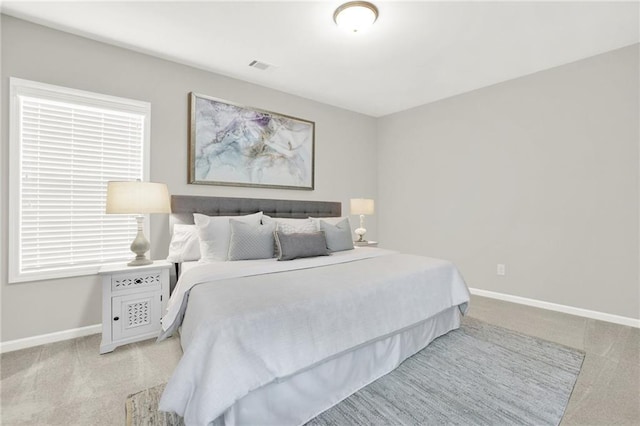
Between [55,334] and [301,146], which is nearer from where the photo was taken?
[55,334]

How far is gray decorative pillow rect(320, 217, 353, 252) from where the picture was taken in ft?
10.4

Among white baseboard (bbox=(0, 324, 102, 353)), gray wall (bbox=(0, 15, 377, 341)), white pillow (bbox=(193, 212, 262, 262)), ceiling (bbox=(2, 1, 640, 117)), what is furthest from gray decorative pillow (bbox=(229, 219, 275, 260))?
ceiling (bbox=(2, 1, 640, 117))

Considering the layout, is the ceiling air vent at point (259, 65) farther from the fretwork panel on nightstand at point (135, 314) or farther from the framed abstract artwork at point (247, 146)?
the fretwork panel on nightstand at point (135, 314)

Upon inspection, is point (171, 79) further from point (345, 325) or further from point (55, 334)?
point (345, 325)

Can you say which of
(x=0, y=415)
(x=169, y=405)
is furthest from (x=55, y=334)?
(x=169, y=405)

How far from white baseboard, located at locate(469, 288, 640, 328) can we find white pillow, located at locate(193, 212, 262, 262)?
314 centimetres

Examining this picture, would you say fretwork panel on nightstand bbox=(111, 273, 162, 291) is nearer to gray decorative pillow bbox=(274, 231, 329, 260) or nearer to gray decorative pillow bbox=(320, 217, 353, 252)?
gray decorative pillow bbox=(274, 231, 329, 260)

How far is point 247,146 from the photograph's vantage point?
3.71m

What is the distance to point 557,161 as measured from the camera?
3396mm

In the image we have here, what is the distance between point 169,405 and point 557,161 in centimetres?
414

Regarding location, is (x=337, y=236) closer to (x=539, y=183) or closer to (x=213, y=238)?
(x=213, y=238)

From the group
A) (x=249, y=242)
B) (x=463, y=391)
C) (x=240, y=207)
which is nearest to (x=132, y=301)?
(x=249, y=242)

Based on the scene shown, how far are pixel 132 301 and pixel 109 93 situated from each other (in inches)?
76.5

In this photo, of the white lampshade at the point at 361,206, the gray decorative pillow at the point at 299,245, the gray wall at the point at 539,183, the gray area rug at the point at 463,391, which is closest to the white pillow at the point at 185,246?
the gray decorative pillow at the point at 299,245
